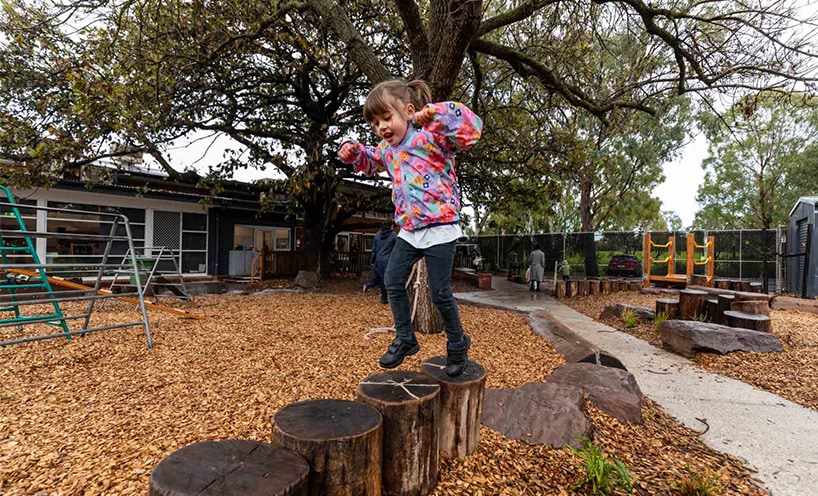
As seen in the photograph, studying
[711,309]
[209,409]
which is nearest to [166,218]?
[209,409]

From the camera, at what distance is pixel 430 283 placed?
7.26 ft

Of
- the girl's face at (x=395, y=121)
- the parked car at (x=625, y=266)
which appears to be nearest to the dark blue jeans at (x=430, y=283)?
the girl's face at (x=395, y=121)

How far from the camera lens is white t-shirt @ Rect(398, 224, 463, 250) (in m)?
2.18

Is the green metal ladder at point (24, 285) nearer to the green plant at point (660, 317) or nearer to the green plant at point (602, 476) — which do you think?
the green plant at point (602, 476)

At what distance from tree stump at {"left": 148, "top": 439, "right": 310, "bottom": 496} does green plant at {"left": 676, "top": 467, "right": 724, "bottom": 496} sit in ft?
6.48

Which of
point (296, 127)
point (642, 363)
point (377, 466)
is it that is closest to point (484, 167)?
point (296, 127)

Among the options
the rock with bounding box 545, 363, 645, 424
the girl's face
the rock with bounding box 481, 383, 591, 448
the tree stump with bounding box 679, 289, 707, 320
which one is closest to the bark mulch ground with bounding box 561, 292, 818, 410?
the tree stump with bounding box 679, 289, 707, 320

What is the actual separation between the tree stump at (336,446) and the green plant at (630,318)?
6282 mm

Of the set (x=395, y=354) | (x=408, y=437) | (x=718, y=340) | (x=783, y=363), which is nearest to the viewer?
(x=408, y=437)

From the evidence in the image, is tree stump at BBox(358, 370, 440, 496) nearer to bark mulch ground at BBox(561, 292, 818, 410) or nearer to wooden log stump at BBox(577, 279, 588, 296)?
bark mulch ground at BBox(561, 292, 818, 410)

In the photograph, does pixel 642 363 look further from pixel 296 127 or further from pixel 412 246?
pixel 296 127

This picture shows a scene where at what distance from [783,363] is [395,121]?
5.14 m

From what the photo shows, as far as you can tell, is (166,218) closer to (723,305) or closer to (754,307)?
(723,305)

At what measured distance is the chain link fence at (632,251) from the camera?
1404 cm
